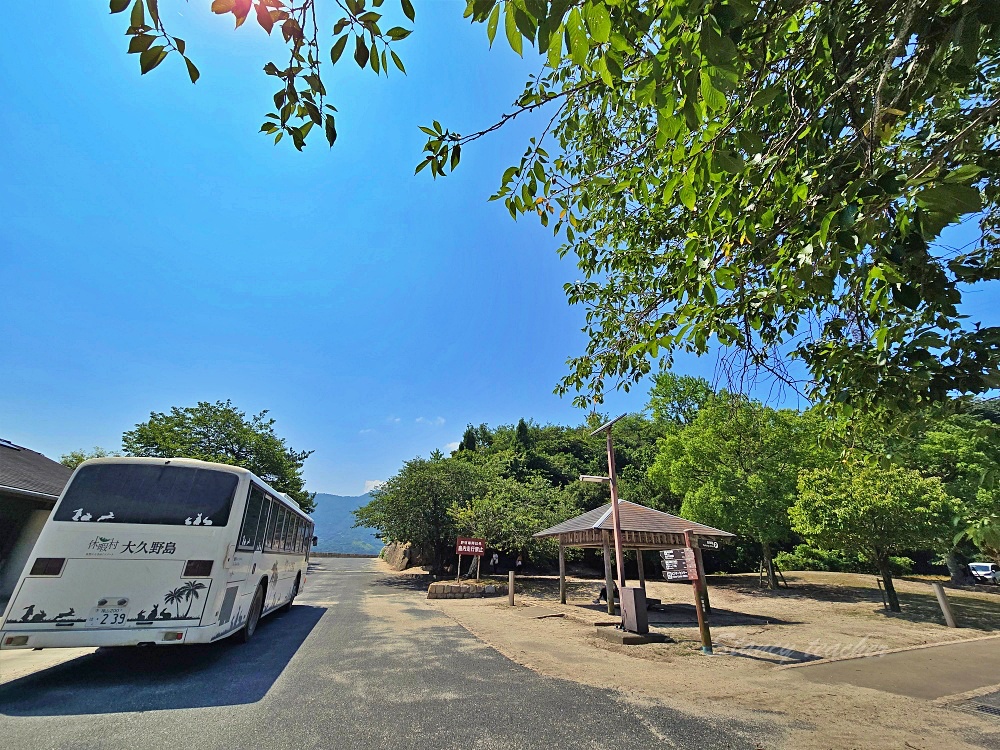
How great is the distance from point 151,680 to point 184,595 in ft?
3.28

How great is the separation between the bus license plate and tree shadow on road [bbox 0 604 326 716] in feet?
2.18

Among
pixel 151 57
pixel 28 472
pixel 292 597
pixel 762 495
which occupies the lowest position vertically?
pixel 292 597

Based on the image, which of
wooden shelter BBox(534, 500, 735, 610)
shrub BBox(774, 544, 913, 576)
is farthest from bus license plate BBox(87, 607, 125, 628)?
shrub BBox(774, 544, 913, 576)

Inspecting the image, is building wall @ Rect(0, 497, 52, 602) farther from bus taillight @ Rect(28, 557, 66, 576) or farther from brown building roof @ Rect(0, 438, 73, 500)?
bus taillight @ Rect(28, 557, 66, 576)

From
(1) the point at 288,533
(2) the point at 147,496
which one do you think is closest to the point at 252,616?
(1) the point at 288,533

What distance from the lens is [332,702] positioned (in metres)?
5.10

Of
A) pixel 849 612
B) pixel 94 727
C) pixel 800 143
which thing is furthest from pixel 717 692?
pixel 849 612

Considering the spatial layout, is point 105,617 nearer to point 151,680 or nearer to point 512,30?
point 151,680

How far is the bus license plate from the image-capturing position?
19.0 feet

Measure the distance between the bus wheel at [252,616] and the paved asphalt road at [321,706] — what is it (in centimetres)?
35

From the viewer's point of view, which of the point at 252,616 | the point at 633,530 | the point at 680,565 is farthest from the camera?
the point at 633,530

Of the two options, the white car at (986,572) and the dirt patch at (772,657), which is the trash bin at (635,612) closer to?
the dirt patch at (772,657)

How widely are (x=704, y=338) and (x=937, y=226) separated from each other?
188 cm

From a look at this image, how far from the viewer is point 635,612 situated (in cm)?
1055
